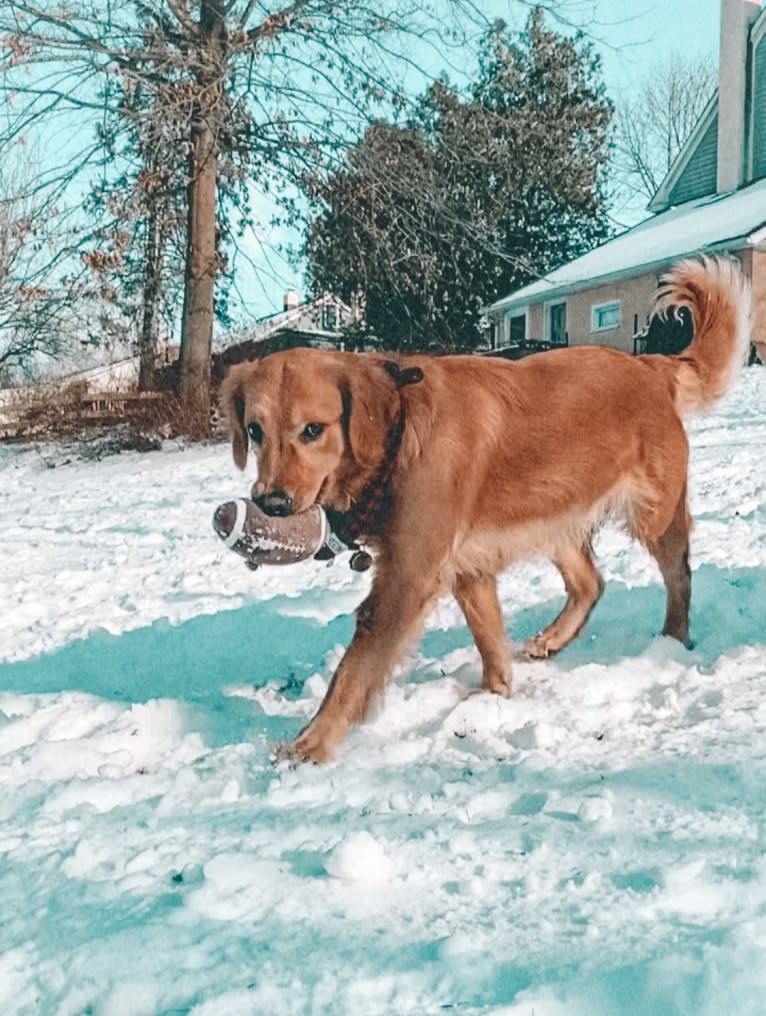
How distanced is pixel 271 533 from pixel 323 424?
46 cm

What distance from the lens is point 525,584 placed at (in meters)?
6.09

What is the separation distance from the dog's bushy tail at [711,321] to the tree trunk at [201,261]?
11473mm

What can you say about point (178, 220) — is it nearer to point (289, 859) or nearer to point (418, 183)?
point (418, 183)

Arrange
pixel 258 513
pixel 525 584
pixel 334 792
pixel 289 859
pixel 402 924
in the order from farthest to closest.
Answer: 1. pixel 525 584
2. pixel 258 513
3. pixel 334 792
4. pixel 289 859
5. pixel 402 924

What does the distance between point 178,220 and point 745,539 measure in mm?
13391

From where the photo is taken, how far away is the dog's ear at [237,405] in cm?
406

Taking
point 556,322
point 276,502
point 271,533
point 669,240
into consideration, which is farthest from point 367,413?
point 556,322

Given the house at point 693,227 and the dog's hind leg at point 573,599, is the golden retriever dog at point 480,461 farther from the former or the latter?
the house at point 693,227

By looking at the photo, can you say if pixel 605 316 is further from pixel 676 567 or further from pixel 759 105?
pixel 676 567

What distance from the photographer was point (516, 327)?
31.0 metres

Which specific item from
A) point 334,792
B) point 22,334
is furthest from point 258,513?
point 22,334

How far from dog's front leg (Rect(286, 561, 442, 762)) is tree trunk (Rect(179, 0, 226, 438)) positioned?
41.0ft

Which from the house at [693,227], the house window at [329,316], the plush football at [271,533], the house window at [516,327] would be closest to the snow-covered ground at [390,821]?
the plush football at [271,533]

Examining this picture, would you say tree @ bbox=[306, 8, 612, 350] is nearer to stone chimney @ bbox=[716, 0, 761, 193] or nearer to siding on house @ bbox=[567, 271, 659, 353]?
siding on house @ bbox=[567, 271, 659, 353]
